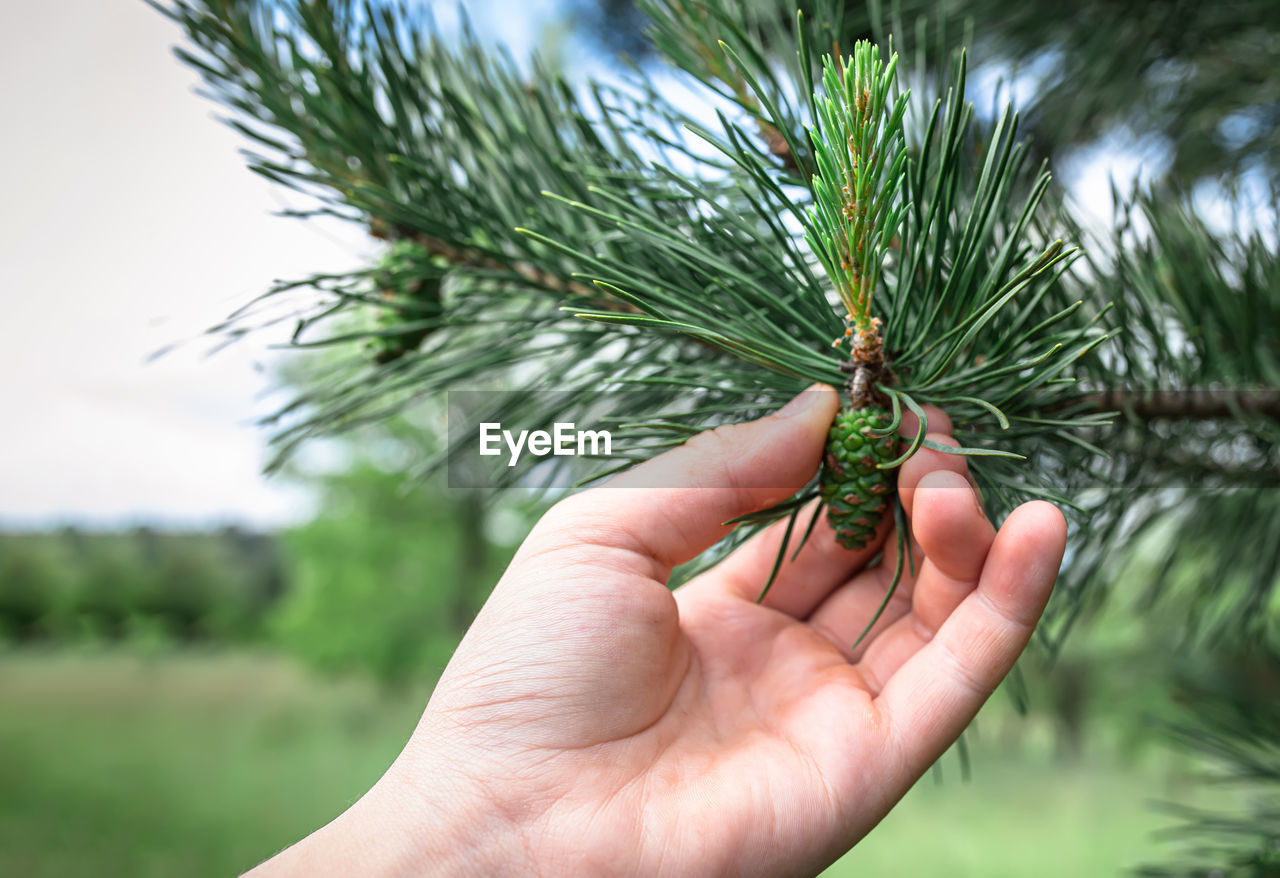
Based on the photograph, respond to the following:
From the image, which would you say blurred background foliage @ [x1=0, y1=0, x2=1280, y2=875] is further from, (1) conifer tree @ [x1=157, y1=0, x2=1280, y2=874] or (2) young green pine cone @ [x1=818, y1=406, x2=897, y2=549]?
(2) young green pine cone @ [x1=818, y1=406, x2=897, y2=549]

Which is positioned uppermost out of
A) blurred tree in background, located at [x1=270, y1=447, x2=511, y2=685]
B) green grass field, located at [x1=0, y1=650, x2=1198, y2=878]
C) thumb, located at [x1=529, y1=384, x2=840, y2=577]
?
thumb, located at [x1=529, y1=384, x2=840, y2=577]

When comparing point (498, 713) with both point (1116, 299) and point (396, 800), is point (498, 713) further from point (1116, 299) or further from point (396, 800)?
point (1116, 299)

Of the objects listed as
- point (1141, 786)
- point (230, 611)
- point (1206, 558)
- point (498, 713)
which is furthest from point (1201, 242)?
point (230, 611)

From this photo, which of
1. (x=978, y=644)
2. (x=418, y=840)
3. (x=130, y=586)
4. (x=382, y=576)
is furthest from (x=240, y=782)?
(x=978, y=644)

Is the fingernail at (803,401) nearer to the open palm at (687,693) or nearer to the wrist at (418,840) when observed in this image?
the open palm at (687,693)

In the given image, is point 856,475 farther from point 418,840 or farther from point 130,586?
point 130,586

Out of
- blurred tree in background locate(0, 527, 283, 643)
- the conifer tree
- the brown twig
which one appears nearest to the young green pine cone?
the conifer tree

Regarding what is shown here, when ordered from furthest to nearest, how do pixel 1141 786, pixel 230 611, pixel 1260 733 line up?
1. pixel 230 611
2. pixel 1141 786
3. pixel 1260 733
